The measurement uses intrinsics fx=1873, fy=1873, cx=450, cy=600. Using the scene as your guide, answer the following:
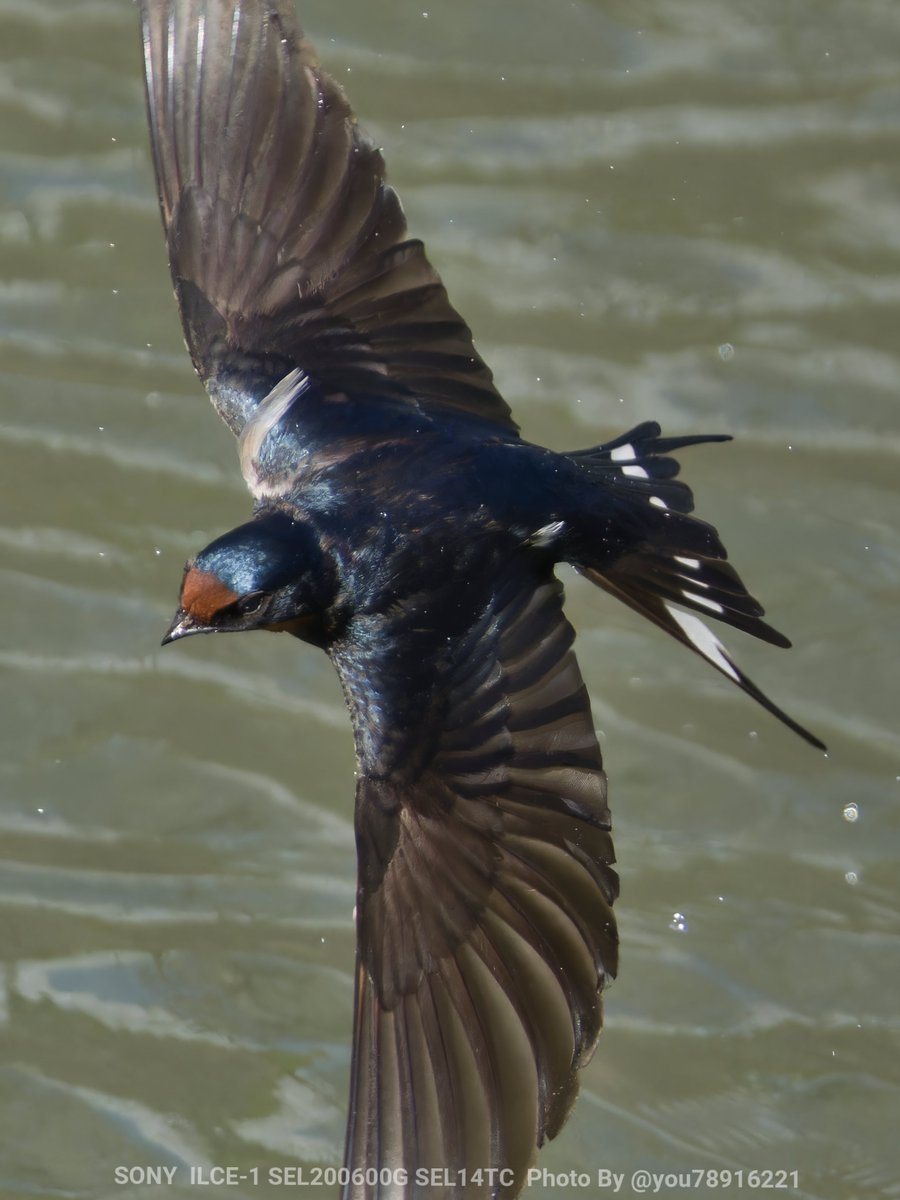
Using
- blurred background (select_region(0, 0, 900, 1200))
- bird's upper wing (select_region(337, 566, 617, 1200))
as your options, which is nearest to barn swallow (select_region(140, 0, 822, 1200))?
bird's upper wing (select_region(337, 566, 617, 1200))

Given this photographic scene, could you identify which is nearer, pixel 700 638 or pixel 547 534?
pixel 547 534

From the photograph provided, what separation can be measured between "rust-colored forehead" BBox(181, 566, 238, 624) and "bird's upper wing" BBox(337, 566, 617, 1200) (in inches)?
10.1

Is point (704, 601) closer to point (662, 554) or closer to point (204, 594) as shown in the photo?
point (662, 554)

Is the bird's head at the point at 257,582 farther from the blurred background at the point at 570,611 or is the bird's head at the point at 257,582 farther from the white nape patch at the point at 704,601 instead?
the blurred background at the point at 570,611

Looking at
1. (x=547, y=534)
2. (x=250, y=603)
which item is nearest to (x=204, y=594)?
(x=250, y=603)

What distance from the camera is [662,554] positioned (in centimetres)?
330

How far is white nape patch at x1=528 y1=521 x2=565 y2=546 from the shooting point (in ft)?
10.7

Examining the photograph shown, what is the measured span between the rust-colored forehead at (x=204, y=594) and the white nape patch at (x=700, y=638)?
2.92 ft

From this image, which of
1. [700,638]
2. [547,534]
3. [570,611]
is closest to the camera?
[547,534]

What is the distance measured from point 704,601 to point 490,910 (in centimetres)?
66

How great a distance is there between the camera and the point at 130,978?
4.10 metres

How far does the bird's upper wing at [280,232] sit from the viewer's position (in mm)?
3455

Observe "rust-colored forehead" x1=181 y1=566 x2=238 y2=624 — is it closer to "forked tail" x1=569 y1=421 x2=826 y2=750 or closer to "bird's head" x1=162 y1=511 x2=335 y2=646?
"bird's head" x1=162 y1=511 x2=335 y2=646

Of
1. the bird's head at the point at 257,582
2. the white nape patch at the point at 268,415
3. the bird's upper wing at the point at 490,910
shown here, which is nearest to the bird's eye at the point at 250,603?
the bird's head at the point at 257,582
